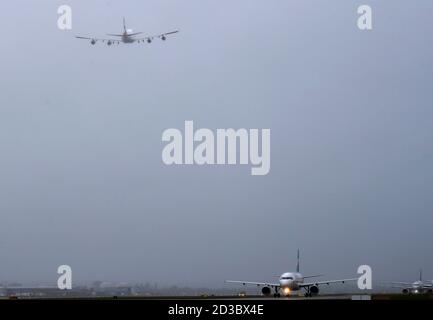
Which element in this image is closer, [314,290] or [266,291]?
[314,290]

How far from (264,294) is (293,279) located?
6267 mm

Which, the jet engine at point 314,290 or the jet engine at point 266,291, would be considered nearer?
the jet engine at point 314,290

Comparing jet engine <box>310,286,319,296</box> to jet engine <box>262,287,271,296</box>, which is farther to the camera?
jet engine <box>262,287,271,296</box>

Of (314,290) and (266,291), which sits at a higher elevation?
(314,290)
